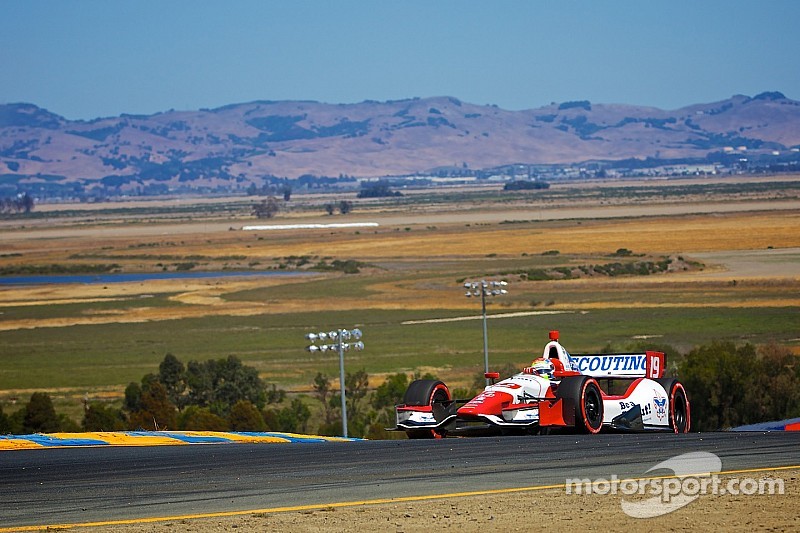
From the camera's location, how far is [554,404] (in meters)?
21.2

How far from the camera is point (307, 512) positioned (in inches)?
532

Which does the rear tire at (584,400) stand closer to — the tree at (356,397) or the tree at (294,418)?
the tree at (294,418)

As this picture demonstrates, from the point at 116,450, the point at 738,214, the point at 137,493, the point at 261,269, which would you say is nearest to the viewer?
the point at 137,493

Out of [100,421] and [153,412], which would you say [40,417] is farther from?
[153,412]

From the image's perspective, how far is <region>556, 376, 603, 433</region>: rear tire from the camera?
69.2ft

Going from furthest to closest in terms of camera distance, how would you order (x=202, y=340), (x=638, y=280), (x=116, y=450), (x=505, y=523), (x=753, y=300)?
1. (x=638, y=280)
2. (x=753, y=300)
3. (x=202, y=340)
4. (x=116, y=450)
5. (x=505, y=523)

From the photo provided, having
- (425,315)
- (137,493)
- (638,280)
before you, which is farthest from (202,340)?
(137,493)

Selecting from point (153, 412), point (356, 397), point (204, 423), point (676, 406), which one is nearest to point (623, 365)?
point (676, 406)

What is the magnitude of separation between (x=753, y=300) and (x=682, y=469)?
2427 inches

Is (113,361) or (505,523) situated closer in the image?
(505,523)

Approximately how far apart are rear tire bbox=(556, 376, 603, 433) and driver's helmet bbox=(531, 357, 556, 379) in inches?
34.6

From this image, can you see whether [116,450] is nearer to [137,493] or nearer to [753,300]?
[137,493]

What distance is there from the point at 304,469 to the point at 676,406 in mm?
9468

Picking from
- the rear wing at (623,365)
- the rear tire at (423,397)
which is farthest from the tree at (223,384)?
the rear tire at (423,397)
